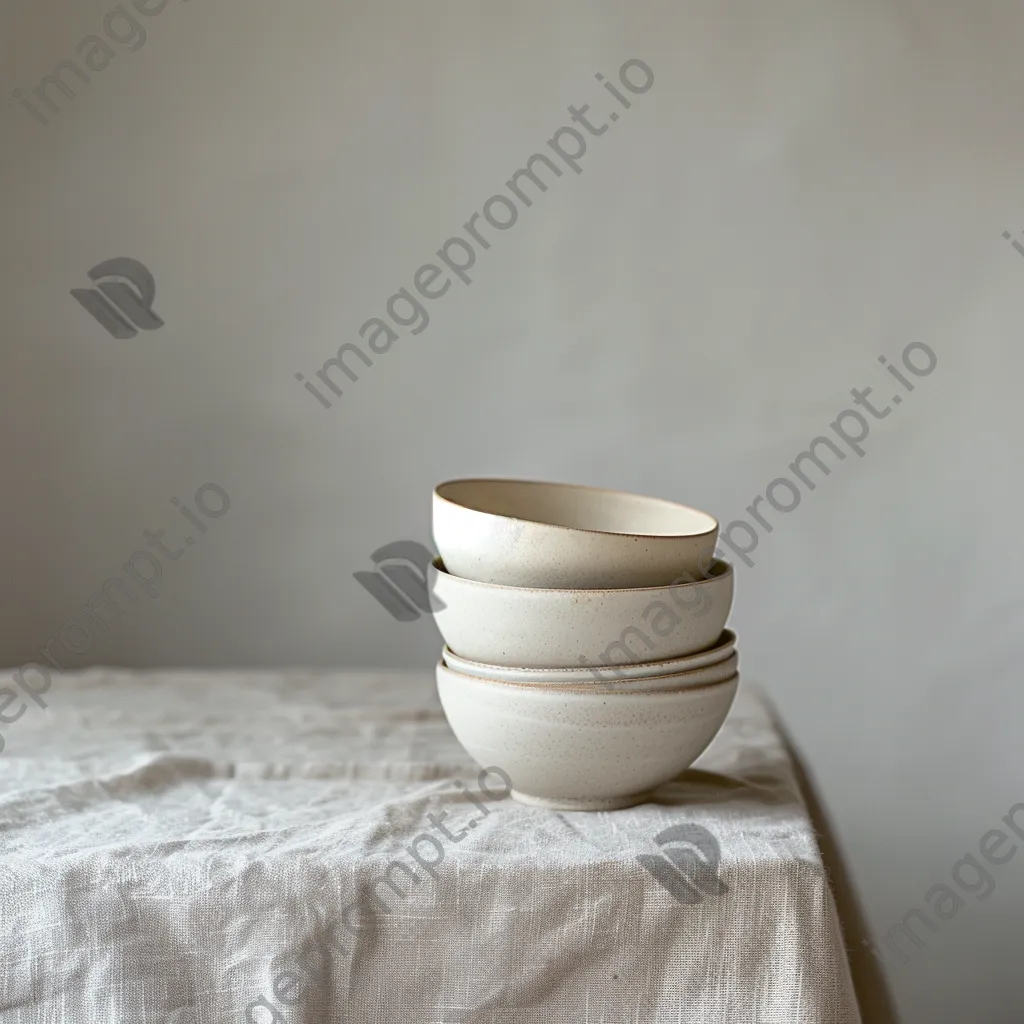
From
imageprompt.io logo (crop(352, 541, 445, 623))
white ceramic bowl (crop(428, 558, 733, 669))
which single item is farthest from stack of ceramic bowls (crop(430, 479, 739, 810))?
imageprompt.io logo (crop(352, 541, 445, 623))

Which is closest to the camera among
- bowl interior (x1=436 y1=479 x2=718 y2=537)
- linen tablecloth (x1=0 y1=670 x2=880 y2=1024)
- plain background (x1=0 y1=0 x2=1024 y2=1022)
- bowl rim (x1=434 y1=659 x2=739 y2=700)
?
linen tablecloth (x1=0 y1=670 x2=880 y2=1024)

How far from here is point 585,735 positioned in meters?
0.85

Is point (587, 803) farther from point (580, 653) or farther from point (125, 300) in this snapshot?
point (125, 300)

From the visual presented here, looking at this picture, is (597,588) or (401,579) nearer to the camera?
(597,588)

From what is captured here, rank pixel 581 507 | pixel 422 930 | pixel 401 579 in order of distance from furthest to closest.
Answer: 1. pixel 401 579
2. pixel 581 507
3. pixel 422 930

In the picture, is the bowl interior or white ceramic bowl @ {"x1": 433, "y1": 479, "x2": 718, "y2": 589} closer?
white ceramic bowl @ {"x1": 433, "y1": 479, "x2": 718, "y2": 589}

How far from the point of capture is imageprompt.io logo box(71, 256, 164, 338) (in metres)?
2.12

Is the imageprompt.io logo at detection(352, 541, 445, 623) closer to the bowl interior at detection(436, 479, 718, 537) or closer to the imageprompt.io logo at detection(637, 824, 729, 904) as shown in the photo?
the bowl interior at detection(436, 479, 718, 537)

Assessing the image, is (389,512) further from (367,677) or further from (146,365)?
(367,677)

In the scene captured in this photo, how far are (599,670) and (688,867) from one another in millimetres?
156

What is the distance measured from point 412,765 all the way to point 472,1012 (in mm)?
305

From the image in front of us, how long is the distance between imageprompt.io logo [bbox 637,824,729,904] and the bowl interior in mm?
319

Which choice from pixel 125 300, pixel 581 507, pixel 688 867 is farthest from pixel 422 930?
pixel 125 300

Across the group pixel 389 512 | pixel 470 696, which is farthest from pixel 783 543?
pixel 470 696
